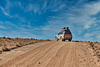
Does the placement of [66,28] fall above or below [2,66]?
above

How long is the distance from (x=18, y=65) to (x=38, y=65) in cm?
136

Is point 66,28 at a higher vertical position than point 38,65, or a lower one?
higher

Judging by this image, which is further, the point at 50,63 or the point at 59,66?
the point at 50,63

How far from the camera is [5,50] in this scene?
364 inches

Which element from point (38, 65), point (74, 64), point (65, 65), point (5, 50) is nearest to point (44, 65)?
point (38, 65)

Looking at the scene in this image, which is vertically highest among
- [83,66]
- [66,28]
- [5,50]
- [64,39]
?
[66,28]

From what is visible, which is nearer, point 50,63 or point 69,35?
point 50,63

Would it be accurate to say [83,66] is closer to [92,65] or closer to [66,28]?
[92,65]

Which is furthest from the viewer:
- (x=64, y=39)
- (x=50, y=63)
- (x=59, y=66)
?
(x=64, y=39)

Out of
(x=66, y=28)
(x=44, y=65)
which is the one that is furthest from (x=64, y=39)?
(x=44, y=65)

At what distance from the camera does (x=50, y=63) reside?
616cm

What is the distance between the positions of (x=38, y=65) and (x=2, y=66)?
7.85 feet

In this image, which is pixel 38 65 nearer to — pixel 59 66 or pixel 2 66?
pixel 59 66

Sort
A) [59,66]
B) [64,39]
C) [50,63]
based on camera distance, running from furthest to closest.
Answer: [64,39]
[50,63]
[59,66]
